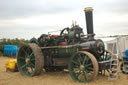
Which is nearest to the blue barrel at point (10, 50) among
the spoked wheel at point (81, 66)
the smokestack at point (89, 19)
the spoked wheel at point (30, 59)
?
the spoked wheel at point (30, 59)

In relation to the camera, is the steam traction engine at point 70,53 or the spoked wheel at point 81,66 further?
the steam traction engine at point 70,53

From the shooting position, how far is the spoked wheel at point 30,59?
6379 mm

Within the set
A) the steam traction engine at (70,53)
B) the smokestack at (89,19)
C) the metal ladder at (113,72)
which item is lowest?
the metal ladder at (113,72)

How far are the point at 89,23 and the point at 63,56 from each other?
4.82 feet

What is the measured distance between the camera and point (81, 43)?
614 centimetres

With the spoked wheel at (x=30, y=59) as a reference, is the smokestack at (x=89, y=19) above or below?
above

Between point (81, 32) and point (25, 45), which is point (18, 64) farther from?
point (81, 32)

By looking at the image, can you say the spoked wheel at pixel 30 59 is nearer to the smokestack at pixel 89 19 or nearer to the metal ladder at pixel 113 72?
the smokestack at pixel 89 19

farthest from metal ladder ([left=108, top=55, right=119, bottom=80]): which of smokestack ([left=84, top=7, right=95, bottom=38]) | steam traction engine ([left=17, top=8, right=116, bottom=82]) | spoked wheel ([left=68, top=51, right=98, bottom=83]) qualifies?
smokestack ([left=84, top=7, right=95, bottom=38])

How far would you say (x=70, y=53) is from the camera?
6180 millimetres

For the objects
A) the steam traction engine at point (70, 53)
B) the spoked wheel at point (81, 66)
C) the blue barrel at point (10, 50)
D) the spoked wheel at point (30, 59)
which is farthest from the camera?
the blue barrel at point (10, 50)

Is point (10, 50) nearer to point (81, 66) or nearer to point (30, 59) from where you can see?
point (30, 59)

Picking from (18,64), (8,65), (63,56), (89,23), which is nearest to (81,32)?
(89,23)

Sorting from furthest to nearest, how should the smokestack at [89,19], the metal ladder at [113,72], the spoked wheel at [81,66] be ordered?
the smokestack at [89,19], the metal ladder at [113,72], the spoked wheel at [81,66]
